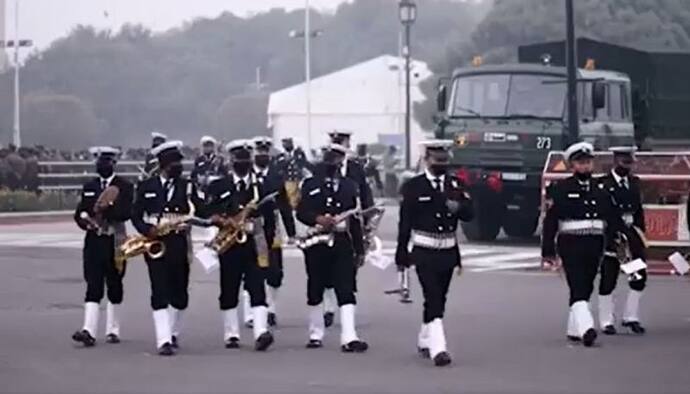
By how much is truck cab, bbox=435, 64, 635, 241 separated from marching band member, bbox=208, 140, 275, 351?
1411cm

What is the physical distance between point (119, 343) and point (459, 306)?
5.37m

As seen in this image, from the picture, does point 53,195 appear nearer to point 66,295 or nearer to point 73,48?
point 66,295

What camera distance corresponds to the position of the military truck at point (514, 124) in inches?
1190

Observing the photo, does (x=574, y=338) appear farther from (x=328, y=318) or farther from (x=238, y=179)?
(x=238, y=179)

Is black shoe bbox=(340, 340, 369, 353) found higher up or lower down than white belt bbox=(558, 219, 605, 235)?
lower down

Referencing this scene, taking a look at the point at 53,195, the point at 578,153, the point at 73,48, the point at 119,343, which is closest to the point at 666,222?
the point at 578,153

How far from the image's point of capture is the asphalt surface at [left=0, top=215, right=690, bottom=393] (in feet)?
43.8

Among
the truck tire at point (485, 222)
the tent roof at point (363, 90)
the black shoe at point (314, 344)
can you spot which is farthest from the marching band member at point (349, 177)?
the tent roof at point (363, 90)

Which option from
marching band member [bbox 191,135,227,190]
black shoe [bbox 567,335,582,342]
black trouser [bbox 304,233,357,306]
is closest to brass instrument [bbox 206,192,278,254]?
black trouser [bbox 304,233,357,306]

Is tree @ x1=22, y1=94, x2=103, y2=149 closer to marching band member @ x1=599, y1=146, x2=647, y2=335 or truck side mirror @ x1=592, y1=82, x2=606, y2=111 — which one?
truck side mirror @ x1=592, y1=82, x2=606, y2=111

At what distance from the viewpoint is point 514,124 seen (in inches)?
1199

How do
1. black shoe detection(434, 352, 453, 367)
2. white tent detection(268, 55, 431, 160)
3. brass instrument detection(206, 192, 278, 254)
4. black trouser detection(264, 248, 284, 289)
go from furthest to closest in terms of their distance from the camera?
white tent detection(268, 55, 431, 160) < black trouser detection(264, 248, 284, 289) < brass instrument detection(206, 192, 278, 254) < black shoe detection(434, 352, 453, 367)

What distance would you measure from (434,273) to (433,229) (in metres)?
0.41

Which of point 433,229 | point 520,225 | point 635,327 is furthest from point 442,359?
point 520,225
